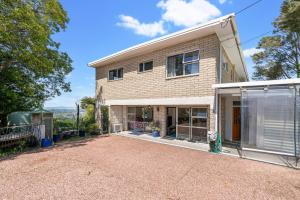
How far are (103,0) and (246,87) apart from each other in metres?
9.47

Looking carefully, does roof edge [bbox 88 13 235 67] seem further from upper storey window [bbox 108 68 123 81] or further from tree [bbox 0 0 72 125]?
tree [bbox 0 0 72 125]

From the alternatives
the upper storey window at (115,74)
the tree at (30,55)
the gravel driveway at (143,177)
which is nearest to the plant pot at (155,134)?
the gravel driveway at (143,177)

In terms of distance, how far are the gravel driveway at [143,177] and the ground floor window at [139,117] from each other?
5.32 metres

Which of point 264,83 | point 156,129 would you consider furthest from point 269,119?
point 156,129

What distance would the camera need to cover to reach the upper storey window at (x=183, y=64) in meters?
9.49

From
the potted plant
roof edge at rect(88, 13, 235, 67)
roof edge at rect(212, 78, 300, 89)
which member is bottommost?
the potted plant

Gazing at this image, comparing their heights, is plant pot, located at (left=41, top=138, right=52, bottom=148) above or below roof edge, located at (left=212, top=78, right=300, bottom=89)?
below

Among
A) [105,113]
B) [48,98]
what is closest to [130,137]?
[105,113]

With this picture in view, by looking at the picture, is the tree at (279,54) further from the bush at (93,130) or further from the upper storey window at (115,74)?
the bush at (93,130)

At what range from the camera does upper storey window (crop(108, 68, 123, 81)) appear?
45.6 feet

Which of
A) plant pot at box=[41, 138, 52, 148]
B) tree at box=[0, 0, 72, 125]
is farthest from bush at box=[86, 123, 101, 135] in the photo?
tree at box=[0, 0, 72, 125]

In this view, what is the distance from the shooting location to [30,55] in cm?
972

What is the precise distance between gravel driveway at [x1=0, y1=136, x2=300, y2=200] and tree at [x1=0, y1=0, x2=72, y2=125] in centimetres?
602

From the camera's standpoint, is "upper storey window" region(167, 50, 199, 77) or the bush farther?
the bush
